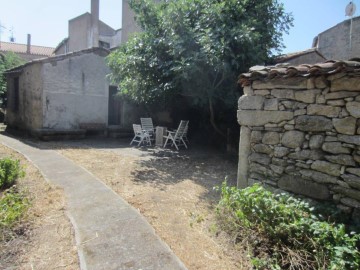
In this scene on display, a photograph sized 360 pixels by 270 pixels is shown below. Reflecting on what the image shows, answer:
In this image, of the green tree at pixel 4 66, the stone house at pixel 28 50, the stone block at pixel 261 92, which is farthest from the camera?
the stone house at pixel 28 50

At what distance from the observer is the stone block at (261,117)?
4.04 metres

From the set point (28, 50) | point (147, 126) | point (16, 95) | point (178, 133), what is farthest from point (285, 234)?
point (28, 50)

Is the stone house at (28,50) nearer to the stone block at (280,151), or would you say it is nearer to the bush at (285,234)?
the stone block at (280,151)

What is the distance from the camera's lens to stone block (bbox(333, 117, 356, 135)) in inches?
132

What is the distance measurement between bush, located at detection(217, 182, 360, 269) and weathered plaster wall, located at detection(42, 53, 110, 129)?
28.2ft

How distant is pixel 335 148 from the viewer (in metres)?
3.52

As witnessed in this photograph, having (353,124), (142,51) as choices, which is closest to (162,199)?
(353,124)

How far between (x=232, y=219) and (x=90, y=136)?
8864 mm

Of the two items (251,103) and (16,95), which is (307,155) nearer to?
(251,103)

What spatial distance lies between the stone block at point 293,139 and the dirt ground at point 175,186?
1594 millimetres

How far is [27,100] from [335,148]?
11.7m

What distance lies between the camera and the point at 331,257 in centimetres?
267

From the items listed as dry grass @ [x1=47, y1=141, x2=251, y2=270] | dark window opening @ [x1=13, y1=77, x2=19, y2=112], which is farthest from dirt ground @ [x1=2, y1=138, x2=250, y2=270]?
dark window opening @ [x1=13, y1=77, x2=19, y2=112]

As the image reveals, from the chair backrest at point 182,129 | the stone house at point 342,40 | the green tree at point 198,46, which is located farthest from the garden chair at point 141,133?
the stone house at point 342,40
